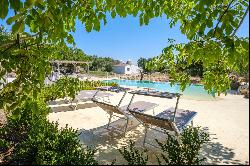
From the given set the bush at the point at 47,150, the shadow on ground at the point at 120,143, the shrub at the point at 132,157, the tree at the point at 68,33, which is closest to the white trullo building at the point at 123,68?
the shadow on ground at the point at 120,143

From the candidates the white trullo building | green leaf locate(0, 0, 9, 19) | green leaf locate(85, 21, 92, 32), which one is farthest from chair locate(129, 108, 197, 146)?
the white trullo building

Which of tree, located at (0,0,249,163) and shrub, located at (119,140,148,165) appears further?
shrub, located at (119,140,148,165)

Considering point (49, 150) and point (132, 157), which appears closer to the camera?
point (132, 157)

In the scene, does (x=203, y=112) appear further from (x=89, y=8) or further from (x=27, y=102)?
(x=27, y=102)

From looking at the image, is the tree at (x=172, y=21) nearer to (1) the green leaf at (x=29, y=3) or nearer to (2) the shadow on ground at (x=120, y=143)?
(1) the green leaf at (x=29, y=3)

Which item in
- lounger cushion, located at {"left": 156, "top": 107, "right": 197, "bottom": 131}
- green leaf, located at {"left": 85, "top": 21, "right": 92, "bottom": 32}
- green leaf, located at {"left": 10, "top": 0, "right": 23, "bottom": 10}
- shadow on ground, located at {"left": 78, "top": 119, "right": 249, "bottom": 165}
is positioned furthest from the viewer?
lounger cushion, located at {"left": 156, "top": 107, "right": 197, "bottom": 131}

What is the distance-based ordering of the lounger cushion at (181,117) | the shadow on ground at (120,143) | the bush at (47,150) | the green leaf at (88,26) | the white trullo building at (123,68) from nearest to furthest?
the green leaf at (88,26)
the bush at (47,150)
the shadow on ground at (120,143)
the lounger cushion at (181,117)
the white trullo building at (123,68)

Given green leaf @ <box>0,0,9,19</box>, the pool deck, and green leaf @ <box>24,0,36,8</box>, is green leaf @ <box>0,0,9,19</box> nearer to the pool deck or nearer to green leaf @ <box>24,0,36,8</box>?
green leaf @ <box>24,0,36,8</box>

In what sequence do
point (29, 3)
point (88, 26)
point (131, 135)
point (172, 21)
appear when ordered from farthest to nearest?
1. point (131, 135)
2. point (172, 21)
3. point (88, 26)
4. point (29, 3)

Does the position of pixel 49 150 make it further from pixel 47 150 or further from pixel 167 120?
pixel 167 120

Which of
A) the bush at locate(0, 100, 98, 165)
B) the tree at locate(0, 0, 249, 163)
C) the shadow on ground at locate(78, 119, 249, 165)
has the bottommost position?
the shadow on ground at locate(78, 119, 249, 165)

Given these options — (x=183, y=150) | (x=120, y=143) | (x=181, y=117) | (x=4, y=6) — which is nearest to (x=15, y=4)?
(x=4, y=6)

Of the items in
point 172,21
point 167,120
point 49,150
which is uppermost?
point 172,21

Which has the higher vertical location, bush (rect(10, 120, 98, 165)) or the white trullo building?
the white trullo building
